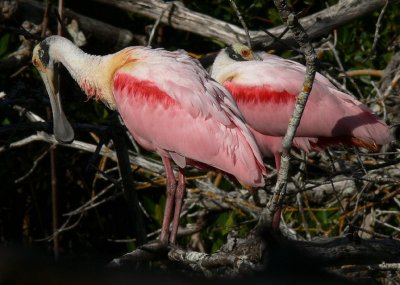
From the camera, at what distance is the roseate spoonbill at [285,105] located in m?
5.43

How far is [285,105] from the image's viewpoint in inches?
223

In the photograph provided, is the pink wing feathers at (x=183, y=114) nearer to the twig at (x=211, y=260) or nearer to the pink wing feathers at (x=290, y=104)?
the pink wing feathers at (x=290, y=104)

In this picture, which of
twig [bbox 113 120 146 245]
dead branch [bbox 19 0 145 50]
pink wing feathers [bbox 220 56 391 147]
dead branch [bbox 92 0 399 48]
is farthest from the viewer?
dead branch [bbox 19 0 145 50]

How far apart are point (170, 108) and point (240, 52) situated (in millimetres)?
946

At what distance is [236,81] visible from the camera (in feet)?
18.6

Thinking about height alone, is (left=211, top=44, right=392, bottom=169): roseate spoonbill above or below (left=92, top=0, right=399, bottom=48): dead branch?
below

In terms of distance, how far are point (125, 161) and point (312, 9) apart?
2817mm

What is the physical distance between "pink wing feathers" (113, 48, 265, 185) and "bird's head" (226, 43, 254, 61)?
2.70 feet

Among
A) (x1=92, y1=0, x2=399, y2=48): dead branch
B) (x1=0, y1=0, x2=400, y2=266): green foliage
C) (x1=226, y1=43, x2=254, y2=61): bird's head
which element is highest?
(x1=92, y1=0, x2=399, y2=48): dead branch

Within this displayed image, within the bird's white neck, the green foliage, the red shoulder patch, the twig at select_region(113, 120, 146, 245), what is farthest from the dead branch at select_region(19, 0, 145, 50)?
the twig at select_region(113, 120, 146, 245)

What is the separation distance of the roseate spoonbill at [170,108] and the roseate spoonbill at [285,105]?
0.69m

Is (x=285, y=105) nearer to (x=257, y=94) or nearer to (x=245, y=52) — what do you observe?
(x=257, y=94)

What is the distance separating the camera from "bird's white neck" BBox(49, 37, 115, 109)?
524 centimetres

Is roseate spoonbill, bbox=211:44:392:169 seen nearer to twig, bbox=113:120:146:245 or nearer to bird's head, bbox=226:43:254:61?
bird's head, bbox=226:43:254:61
